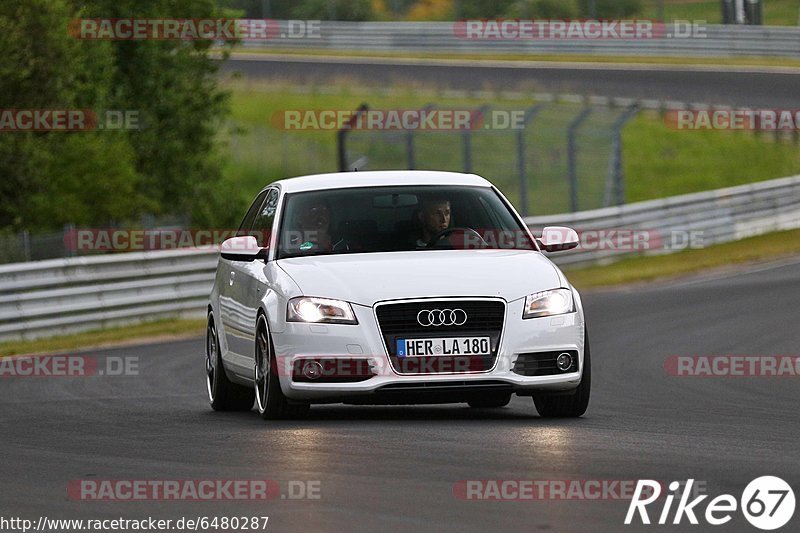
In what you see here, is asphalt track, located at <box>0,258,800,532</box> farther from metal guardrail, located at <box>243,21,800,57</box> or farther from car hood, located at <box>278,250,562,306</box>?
metal guardrail, located at <box>243,21,800,57</box>

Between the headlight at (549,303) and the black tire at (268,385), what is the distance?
151 centimetres

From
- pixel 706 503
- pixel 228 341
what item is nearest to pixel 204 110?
pixel 228 341

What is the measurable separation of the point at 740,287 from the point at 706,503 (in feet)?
55.2


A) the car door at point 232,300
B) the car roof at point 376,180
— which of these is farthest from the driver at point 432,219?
the car door at point 232,300

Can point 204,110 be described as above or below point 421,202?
below

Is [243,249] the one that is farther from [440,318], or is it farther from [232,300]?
[440,318]

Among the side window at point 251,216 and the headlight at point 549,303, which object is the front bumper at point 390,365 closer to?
the headlight at point 549,303

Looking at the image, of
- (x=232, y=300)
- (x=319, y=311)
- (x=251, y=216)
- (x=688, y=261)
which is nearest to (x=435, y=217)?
(x=319, y=311)

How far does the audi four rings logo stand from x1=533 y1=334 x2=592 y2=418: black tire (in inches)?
31.7

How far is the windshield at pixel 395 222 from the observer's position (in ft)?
36.7

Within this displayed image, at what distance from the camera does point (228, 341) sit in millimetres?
12203

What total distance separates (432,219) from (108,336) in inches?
459

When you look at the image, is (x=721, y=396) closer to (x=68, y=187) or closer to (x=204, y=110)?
(x=68, y=187)

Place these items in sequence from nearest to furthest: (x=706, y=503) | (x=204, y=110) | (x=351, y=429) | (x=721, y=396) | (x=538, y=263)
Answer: (x=706, y=503), (x=351, y=429), (x=538, y=263), (x=721, y=396), (x=204, y=110)
